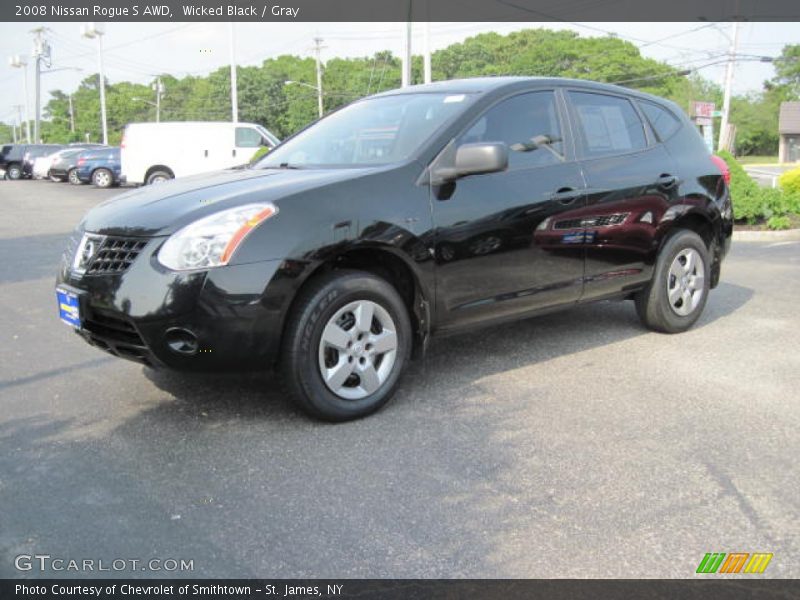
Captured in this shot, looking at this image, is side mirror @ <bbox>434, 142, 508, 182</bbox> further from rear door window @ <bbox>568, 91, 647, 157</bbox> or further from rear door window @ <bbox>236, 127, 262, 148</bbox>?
rear door window @ <bbox>236, 127, 262, 148</bbox>

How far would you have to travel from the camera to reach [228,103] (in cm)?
9669

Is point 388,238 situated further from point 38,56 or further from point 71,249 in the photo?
point 38,56

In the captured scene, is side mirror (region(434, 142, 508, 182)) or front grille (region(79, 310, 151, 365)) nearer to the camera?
front grille (region(79, 310, 151, 365))

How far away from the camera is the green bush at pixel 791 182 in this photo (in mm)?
12250

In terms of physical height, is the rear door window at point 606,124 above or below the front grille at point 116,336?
above

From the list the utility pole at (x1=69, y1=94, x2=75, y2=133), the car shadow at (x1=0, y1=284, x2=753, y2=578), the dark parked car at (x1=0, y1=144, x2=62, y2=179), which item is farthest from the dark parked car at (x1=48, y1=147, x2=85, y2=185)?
the utility pole at (x1=69, y1=94, x2=75, y2=133)

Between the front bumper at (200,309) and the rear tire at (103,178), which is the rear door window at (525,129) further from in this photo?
the rear tire at (103,178)

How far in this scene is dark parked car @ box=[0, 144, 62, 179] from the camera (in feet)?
115

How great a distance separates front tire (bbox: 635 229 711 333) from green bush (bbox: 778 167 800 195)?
25.1 feet

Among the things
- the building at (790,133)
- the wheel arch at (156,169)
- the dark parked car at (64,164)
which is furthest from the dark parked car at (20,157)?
the building at (790,133)

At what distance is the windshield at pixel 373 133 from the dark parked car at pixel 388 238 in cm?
1

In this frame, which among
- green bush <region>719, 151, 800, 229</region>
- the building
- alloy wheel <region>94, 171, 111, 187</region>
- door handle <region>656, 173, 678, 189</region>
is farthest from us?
the building

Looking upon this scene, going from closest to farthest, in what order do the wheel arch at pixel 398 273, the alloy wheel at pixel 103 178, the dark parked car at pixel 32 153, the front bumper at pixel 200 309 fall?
the front bumper at pixel 200 309 → the wheel arch at pixel 398 273 → the alloy wheel at pixel 103 178 → the dark parked car at pixel 32 153

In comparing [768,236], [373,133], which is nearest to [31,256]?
[373,133]
